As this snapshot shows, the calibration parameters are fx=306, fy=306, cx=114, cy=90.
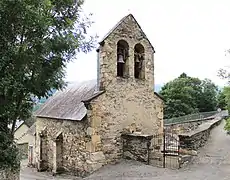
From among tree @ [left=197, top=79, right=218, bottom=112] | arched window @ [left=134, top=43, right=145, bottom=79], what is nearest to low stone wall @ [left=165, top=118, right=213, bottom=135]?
arched window @ [left=134, top=43, right=145, bottom=79]

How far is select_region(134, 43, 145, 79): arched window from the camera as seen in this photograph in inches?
753

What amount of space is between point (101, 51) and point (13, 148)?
7872 millimetres

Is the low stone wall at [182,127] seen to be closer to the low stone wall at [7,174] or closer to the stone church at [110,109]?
the stone church at [110,109]

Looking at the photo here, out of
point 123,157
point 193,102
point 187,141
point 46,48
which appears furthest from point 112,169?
point 193,102

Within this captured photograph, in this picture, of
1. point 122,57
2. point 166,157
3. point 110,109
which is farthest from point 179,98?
point 166,157

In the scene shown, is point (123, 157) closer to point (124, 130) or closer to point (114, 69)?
point (124, 130)

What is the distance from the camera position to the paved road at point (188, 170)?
43.3ft

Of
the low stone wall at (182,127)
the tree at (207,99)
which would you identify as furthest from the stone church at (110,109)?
the tree at (207,99)

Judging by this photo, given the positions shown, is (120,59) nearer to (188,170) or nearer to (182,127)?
(188,170)

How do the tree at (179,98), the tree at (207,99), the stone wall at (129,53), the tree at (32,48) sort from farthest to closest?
the tree at (207,99) < the tree at (179,98) < the stone wall at (129,53) < the tree at (32,48)

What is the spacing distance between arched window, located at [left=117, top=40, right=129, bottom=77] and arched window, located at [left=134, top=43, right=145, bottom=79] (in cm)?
84

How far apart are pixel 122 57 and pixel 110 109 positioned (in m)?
3.26

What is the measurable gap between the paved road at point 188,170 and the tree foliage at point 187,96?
1978 cm

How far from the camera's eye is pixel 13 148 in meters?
11.8
